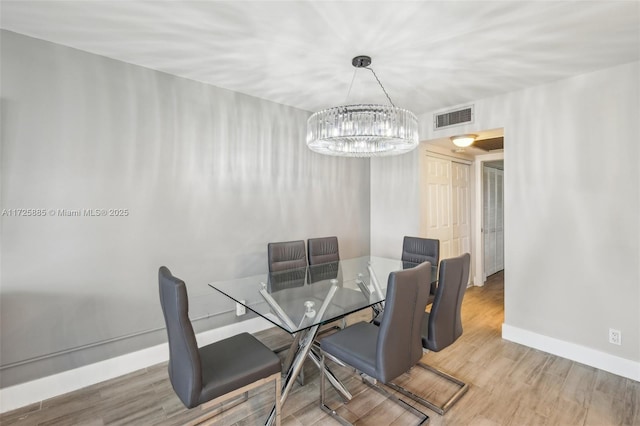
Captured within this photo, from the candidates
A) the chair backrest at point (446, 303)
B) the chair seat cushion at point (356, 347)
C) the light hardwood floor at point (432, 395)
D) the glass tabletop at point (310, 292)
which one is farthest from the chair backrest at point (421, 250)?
the chair seat cushion at point (356, 347)

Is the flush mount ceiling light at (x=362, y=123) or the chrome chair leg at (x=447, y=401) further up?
the flush mount ceiling light at (x=362, y=123)

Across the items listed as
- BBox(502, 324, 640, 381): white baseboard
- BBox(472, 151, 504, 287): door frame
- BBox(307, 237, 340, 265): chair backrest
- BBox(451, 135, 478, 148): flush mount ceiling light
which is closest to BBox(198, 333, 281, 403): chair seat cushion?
BBox(307, 237, 340, 265): chair backrest

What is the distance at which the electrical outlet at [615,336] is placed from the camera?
2416 mm

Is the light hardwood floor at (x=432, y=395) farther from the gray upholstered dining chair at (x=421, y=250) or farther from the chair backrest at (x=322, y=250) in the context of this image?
the chair backrest at (x=322, y=250)

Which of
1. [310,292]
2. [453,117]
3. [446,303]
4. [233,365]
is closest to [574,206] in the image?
[453,117]

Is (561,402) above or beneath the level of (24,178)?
beneath

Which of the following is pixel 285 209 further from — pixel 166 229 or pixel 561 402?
pixel 561 402

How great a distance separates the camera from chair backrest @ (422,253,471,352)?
184 centimetres

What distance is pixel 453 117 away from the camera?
3.42 metres

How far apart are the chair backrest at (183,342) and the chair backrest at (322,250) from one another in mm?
1875

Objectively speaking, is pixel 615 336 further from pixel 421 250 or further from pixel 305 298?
pixel 305 298

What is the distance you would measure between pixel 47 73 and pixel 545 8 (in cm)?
328

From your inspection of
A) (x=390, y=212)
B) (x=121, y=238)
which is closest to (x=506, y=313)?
(x=390, y=212)

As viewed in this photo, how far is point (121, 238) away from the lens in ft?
7.84
